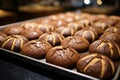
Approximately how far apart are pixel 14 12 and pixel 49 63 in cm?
245

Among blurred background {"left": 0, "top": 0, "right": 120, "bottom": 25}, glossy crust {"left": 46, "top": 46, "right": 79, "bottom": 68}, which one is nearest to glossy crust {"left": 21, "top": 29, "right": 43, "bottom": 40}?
glossy crust {"left": 46, "top": 46, "right": 79, "bottom": 68}

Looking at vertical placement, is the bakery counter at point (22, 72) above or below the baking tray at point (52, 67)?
below

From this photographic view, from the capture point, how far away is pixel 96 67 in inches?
51.8

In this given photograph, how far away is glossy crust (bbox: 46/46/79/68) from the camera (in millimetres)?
1457

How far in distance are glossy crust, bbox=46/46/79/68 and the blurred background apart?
6.49ft

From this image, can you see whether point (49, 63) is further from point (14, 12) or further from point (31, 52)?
point (14, 12)

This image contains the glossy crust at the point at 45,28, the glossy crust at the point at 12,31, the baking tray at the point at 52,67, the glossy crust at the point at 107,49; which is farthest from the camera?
the glossy crust at the point at 45,28

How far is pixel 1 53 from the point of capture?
1.76 metres

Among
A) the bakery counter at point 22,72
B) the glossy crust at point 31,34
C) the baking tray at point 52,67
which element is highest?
the glossy crust at point 31,34

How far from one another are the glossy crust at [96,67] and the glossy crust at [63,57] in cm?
9

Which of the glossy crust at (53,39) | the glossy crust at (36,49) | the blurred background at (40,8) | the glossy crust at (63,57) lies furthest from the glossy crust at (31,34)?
the blurred background at (40,8)

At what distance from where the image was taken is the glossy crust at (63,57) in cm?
146

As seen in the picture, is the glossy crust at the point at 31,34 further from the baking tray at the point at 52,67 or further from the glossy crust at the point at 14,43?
the baking tray at the point at 52,67

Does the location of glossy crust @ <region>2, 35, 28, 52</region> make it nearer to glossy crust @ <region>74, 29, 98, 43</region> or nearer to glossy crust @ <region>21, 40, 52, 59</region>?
glossy crust @ <region>21, 40, 52, 59</region>
